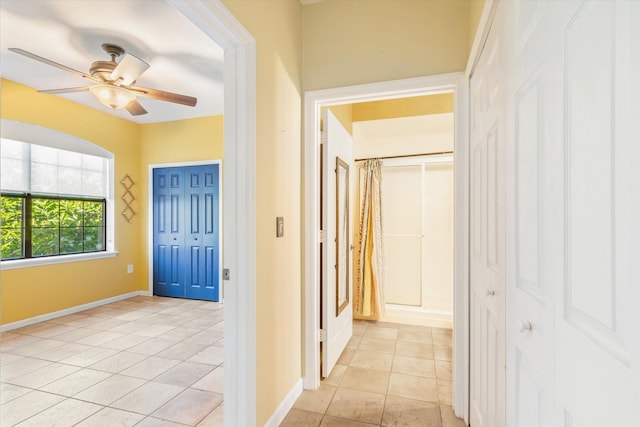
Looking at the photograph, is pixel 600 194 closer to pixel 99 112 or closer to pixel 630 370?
pixel 630 370

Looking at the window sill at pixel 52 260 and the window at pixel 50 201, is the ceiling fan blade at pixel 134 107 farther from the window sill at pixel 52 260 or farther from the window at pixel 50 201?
the window sill at pixel 52 260

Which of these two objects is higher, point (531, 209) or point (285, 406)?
point (531, 209)

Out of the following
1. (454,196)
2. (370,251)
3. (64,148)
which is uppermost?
(64,148)

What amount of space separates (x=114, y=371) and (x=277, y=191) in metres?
2.10

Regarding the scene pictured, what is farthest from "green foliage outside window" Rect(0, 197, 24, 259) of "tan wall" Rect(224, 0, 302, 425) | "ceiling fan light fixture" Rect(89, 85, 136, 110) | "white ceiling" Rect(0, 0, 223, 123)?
"tan wall" Rect(224, 0, 302, 425)

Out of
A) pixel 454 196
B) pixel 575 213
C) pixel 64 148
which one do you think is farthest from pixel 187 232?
pixel 575 213

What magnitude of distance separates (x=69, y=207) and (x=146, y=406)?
3.37 meters

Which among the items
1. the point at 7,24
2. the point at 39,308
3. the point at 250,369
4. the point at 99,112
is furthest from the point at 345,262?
the point at 99,112

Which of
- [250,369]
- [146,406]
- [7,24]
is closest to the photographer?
[250,369]

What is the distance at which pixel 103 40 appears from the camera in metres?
2.56

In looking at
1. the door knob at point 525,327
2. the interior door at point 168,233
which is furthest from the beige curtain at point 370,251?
the interior door at point 168,233

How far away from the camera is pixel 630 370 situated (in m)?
0.45

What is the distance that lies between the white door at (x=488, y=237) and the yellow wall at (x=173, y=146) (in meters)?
3.80

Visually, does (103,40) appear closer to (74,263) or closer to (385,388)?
(74,263)
